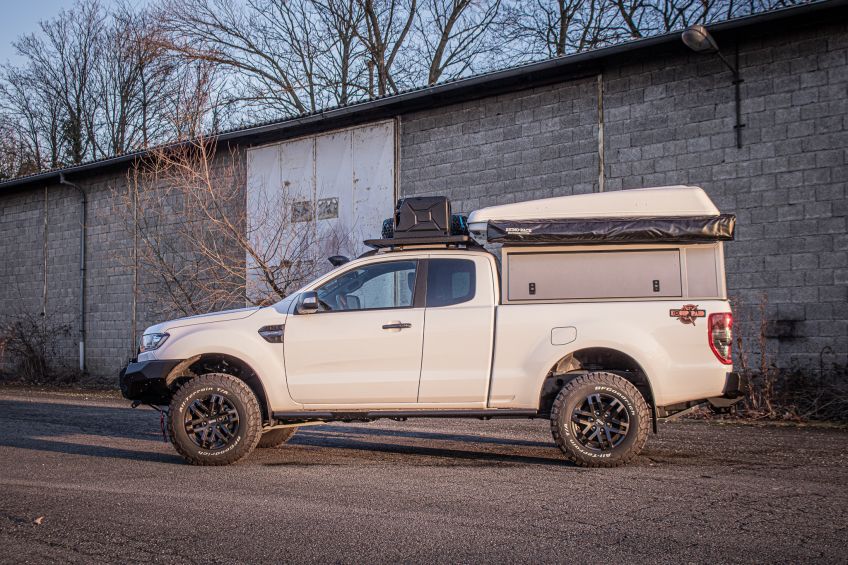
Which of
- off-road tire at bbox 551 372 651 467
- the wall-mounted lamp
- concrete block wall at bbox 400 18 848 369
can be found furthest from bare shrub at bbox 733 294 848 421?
off-road tire at bbox 551 372 651 467

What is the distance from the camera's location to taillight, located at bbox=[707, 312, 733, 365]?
7.04 m

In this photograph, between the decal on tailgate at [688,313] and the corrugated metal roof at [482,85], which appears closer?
the decal on tailgate at [688,313]

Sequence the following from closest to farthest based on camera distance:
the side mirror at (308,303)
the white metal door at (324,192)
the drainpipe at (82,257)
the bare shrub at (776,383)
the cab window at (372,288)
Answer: the side mirror at (308,303) < the cab window at (372,288) < the bare shrub at (776,383) < the white metal door at (324,192) < the drainpipe at (82,257)

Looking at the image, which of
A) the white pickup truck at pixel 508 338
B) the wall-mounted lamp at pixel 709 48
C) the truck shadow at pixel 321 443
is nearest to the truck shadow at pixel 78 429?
the truck shadow at pixel 321 443

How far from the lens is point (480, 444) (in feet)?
29.1

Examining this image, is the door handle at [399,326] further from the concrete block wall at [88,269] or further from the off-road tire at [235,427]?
the concrete block wall at [88,269]

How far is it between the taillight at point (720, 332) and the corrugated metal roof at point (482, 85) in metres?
6.07

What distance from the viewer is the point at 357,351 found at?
7.48 meters

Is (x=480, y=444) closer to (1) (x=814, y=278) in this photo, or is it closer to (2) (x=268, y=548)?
(2) (x=268, y=548)

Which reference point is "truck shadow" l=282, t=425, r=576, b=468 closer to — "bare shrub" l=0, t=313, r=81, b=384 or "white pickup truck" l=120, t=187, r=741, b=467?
"white pickup truck" l=120, t=187, r=741, b=467

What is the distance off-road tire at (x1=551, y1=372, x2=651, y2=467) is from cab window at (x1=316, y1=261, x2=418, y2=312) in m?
1.65

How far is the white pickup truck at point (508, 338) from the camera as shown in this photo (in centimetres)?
714

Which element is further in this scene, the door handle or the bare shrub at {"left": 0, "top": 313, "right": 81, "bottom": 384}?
the bare shrub at {"left": 0, "top": 313, "right": 81, "bottom": 384}

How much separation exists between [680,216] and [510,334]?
71.2 inches
